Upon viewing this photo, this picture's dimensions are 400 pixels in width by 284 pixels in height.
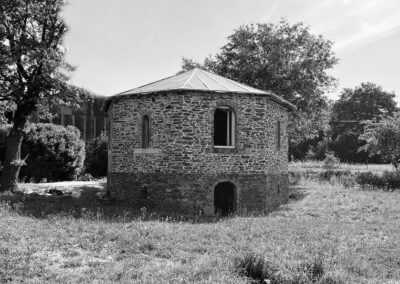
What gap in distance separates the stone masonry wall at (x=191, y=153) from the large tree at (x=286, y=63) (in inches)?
405

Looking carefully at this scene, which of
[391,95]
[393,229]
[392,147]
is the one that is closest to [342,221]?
[393,229]

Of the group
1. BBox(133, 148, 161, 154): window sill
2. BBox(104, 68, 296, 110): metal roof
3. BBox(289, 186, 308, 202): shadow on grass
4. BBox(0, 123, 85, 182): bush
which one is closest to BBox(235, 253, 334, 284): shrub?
BBox(133, 148, 161, 154): window sill

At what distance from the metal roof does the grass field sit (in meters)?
5.10

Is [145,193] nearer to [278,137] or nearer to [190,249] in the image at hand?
[278,137]

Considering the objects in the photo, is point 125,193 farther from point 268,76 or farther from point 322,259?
point 268,76

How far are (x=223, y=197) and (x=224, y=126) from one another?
9.99ft

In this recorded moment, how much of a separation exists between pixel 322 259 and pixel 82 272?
201 inches

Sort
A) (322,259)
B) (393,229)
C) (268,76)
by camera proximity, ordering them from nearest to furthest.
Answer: (322,259), (393,229), (268,76)

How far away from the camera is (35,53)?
18062mm

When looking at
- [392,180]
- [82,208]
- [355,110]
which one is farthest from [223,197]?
[355,110]

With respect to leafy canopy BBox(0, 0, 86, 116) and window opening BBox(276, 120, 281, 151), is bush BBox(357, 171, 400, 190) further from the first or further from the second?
leafy canopy BBox(0, 0, 86, 116)

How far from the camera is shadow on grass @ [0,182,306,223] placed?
13867 millimetres

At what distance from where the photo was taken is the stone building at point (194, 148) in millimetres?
16812

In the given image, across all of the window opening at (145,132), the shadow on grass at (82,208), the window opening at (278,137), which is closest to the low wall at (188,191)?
the shadow on grass at (82,208)
